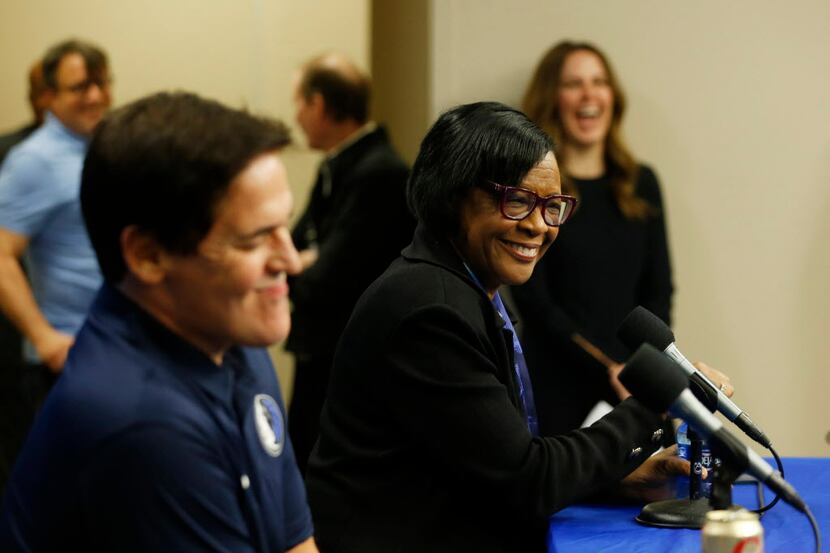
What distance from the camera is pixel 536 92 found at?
3920 mm

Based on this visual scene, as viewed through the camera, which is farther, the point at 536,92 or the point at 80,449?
the point at 536,92

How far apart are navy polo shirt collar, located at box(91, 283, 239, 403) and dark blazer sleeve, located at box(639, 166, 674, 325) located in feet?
8.38

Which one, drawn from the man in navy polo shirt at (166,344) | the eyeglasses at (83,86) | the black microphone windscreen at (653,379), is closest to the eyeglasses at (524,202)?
the black microphone windscreen at (653,379)

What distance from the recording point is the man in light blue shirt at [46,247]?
373 cm

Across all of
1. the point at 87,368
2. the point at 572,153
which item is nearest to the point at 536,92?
the point at 572,153

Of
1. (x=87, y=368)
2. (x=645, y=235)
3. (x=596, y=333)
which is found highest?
(x=87, y=368)

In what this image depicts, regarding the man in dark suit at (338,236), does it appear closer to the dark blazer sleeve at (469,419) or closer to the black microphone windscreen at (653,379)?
the dark blazer sleeve at (469,419)

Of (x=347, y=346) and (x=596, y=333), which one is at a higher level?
(x=347, y=346)

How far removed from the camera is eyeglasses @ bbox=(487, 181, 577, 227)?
2.15 m

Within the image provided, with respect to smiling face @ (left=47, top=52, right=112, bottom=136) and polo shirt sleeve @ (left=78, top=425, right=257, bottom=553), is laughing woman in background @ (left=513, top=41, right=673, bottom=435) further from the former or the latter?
polo shirt sleeve @ (left=78, top=425, right=257, bottom=553)

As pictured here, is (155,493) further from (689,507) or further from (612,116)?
(612,116)

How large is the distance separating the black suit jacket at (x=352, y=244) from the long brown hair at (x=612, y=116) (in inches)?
19.8

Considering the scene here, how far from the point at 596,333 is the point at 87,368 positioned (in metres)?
2.51

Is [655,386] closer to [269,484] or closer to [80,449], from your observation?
[269,484]
